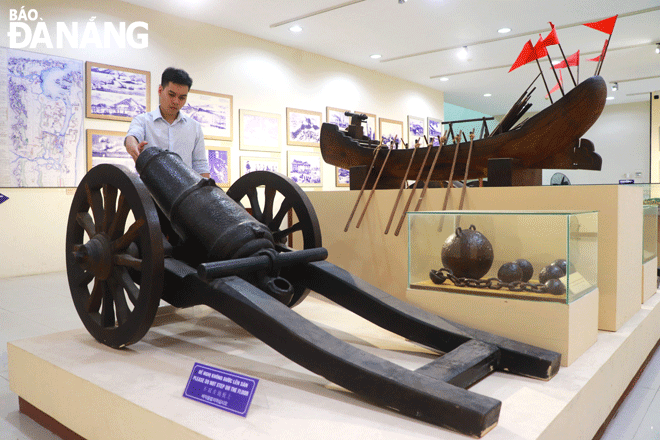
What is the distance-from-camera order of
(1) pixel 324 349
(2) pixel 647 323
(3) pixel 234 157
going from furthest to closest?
(3) pixel 234 157 < (2) pixel 647 323 < (1) pixel 324 349

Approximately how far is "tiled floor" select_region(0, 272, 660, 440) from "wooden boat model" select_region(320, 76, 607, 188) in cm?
132

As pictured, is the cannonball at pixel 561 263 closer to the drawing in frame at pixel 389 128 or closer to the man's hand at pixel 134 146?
the man's hand at pixel 134 146

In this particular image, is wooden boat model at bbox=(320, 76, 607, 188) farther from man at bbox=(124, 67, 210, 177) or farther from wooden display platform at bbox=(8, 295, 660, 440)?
man at bbox=(124, 67, 210, 177)

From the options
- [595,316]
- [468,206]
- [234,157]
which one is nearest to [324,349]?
[595,316]

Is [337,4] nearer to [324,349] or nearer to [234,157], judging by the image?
[234,157]

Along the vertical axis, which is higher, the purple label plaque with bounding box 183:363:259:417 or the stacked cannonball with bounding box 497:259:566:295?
the stacked cannonball with bounding box 497:259:566:295

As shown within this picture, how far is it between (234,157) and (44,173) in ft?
9.43

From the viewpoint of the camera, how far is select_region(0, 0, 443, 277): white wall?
5.98 m

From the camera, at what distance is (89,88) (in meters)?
6.46

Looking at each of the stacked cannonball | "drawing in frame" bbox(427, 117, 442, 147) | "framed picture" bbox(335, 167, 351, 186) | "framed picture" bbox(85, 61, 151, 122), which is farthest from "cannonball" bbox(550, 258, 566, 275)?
"drawing in frame" bbox(427, 117, 442, 147)

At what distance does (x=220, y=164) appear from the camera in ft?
26.2

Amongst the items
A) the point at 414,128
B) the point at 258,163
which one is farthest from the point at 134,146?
the point at 414,128

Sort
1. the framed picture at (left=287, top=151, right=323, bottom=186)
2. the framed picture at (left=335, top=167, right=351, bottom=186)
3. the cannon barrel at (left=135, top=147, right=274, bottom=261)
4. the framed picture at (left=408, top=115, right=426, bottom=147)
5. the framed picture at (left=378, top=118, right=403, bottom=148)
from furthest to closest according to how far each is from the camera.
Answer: the framed picture at (left=408, top=115, right=426, bottom=147)
the framed picture at (left=378, top=118, right=403, bottom=148)
the framed picture at (left=335, top=167, right=351, bottom=186)
the framed picture at (left=287, top=151, right=323, bottom=186)
the cannon barrel at (left=135, top=147, right=274, bottom=261)

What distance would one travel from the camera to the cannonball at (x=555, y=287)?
2102 millimetres
